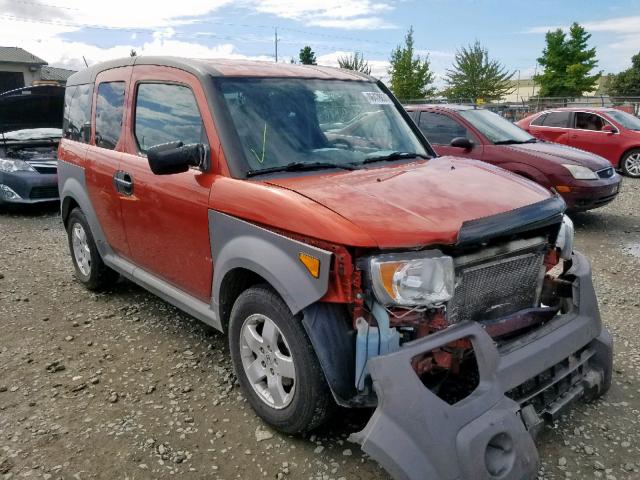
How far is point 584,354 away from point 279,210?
1755 mm

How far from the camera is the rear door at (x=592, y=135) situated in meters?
11.7

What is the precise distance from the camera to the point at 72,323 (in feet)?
14.2

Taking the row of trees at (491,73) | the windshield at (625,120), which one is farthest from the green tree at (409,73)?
the windshield at (625,120)

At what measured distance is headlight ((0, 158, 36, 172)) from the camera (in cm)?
827

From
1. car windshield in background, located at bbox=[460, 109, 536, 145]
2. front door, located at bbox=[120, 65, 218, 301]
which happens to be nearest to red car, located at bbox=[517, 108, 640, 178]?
car windshield in background, located at bbox=[460, 109, 536, 145]

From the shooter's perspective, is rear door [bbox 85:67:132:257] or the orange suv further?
rear door [bbox 85:67:132:257]

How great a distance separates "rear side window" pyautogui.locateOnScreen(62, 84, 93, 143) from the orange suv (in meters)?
0.73

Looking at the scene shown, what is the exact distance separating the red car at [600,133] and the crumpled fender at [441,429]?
1066cm

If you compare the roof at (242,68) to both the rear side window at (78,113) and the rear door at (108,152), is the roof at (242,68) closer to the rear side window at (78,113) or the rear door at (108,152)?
the rear door at (108,152)

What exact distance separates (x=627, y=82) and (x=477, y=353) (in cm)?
7116

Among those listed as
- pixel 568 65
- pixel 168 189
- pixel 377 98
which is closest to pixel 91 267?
pixel 168 189

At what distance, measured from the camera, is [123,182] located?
3803mm

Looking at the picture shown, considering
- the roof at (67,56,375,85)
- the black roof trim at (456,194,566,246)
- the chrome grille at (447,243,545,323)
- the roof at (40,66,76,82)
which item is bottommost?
the chrome grille at (447,243,545,323)

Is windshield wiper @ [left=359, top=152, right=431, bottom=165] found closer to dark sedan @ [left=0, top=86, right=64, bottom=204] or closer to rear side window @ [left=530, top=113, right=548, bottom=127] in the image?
dark sedan @ [left=0, top=86, right=64, bottom=204]
